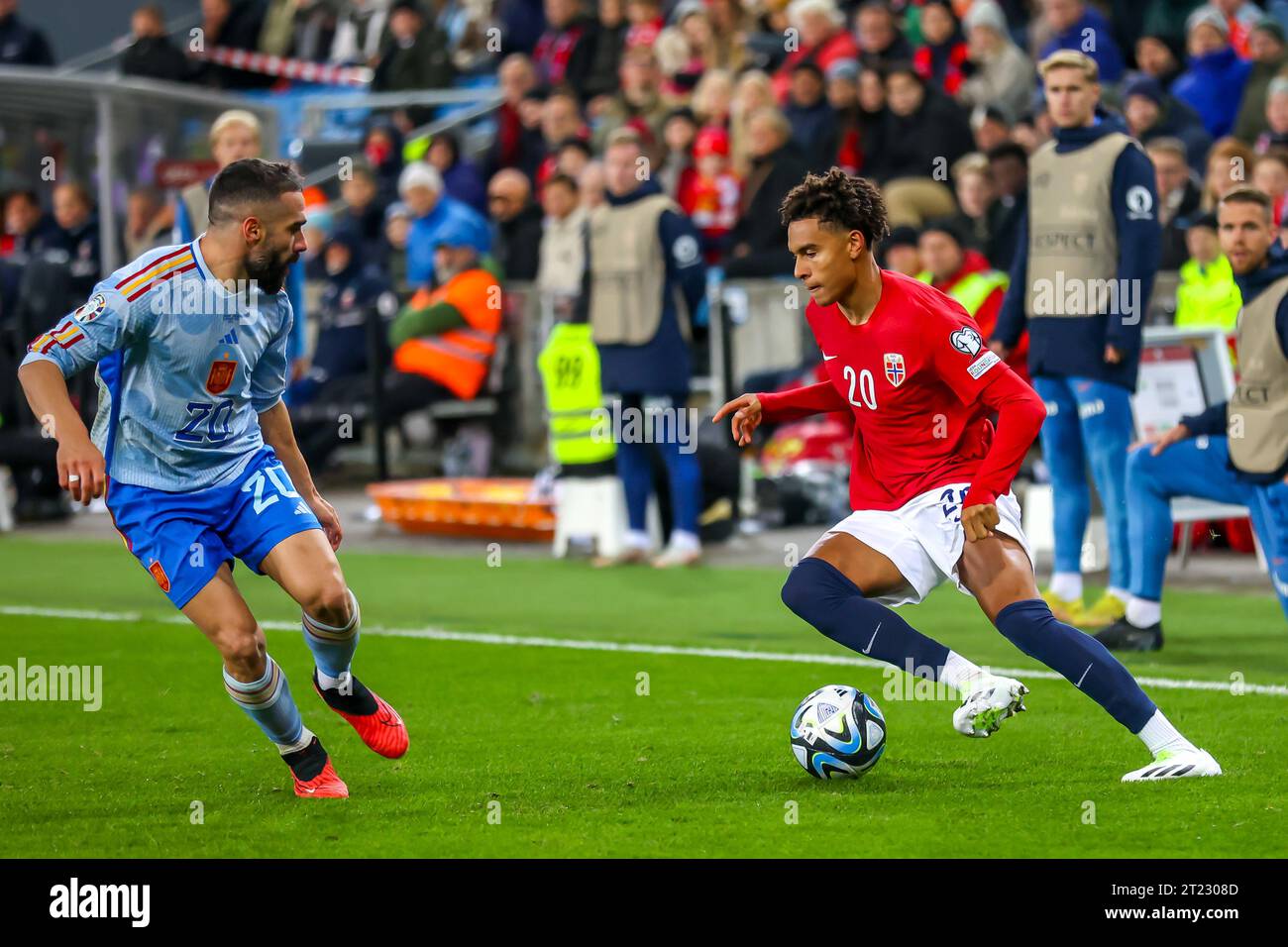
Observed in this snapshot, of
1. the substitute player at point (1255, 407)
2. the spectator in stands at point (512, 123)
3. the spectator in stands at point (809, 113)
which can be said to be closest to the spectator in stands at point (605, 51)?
the spectator in stands at point (512, 123)

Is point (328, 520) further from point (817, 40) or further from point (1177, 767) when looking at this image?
point (817, 40)

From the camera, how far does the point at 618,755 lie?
6594 mm

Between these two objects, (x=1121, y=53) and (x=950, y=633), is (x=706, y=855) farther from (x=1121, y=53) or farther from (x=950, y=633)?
(x=1121, y=53)

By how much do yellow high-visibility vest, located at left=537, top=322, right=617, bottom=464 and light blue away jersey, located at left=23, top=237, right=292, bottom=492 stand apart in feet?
22.2

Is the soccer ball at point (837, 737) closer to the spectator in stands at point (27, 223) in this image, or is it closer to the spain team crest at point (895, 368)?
the spain team crest at point (895, 368)

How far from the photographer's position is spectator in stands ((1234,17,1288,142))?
1417 centimetres

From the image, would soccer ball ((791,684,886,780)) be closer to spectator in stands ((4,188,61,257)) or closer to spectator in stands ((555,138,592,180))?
spectator in stands ((555,138,592,180))

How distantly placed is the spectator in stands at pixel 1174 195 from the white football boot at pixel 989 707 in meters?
7.82

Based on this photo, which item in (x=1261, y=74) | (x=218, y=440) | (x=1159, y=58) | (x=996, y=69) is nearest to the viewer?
(x=218, y=440)

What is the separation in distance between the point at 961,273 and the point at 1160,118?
119 inches

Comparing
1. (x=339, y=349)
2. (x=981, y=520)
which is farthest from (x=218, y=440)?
(x=339, y=349)

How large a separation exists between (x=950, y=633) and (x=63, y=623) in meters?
4.68

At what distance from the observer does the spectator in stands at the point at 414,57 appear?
71.3ft

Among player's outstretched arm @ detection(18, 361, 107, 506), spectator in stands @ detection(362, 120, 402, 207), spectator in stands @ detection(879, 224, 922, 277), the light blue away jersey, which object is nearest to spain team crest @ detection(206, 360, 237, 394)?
the light blue away jersey
